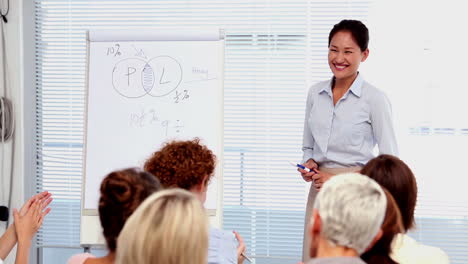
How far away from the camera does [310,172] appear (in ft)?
10.3

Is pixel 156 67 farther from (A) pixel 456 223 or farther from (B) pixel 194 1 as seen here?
(A) pixel 456 223

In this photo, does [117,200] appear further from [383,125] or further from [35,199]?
[383,125]

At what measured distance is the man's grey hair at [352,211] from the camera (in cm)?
146

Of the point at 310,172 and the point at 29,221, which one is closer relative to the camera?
the point at 29,221

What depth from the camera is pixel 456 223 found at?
379 centimetres

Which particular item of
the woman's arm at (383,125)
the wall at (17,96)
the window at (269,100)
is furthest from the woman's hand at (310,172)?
the wall at (17,96)

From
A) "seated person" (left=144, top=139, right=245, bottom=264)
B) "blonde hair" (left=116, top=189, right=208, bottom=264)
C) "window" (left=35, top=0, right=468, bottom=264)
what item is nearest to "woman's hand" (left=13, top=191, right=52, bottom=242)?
"seated person" (left=144, top=139, right=245, bottom=264)

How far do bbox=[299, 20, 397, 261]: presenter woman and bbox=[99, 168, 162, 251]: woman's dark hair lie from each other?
1529 mm

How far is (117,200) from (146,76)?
175 cm

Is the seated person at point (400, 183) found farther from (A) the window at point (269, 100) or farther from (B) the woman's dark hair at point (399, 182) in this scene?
(A) the window at point (269, 100)

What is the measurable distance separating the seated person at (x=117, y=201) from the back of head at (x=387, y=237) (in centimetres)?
63

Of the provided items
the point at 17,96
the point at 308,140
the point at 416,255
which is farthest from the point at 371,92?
the point at 17,96

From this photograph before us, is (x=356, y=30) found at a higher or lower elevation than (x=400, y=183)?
higher

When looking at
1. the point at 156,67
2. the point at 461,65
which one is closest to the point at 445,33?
the point at 461,65
